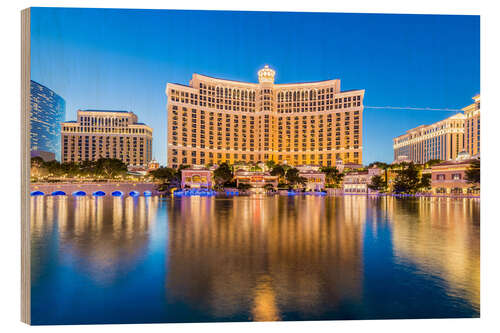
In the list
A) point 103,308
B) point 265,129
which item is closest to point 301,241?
point 103,308

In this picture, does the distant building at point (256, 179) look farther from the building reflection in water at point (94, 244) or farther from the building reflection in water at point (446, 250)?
the building reflection in water at point (446, 250)

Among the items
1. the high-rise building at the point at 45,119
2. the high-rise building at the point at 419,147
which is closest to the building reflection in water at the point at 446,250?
the high-rise building at the point at 45,119

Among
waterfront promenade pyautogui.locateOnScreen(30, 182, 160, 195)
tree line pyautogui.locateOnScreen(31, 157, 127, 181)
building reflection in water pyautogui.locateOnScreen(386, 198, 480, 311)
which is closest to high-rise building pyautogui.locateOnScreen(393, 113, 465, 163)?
building reflection in water pyautogui.locateOnScreen(386, 198, 480, 311)

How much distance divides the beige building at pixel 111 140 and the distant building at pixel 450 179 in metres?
35.1

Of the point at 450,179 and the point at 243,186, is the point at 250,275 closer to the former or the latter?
the point at 243,186

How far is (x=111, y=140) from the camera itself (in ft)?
119

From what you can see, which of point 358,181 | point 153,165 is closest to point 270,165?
point 358,181

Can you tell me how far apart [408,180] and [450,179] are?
594 centimetres

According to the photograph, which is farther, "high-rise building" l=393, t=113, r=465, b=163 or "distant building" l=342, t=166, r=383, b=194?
"distant building" l=342, t=166, r=383, b=194

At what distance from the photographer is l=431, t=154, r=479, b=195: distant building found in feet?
114

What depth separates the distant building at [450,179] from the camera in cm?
3484

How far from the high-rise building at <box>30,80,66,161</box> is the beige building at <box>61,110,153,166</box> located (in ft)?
40.7

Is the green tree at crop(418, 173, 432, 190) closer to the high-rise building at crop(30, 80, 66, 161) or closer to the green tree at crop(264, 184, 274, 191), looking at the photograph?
the green tree at crop(264, 184, 274, 191)
